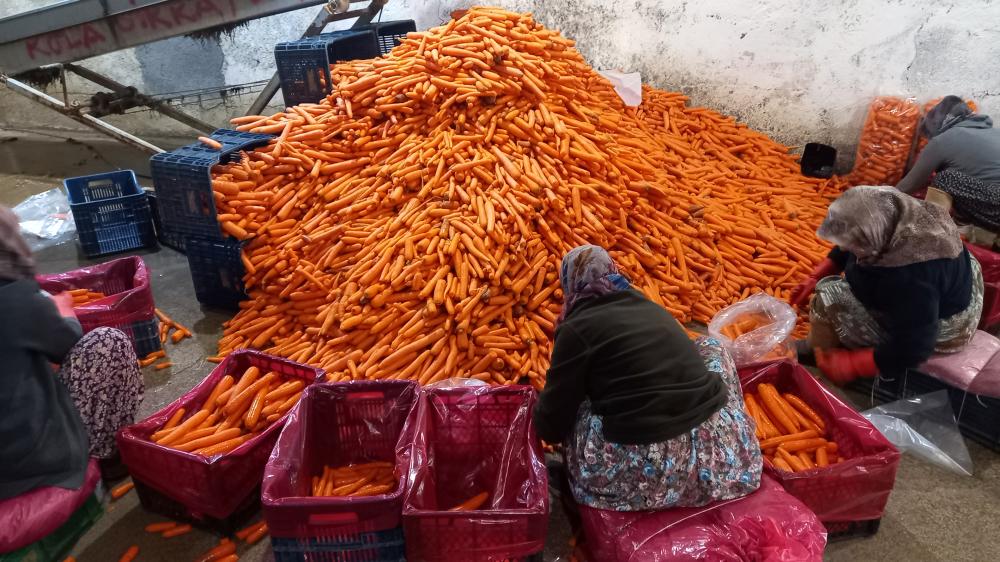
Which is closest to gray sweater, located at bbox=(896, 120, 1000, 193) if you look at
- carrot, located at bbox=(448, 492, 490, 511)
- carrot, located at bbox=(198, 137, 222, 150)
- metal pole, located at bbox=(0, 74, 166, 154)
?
carrot, located at bbox=(448, 492, 490, 511)

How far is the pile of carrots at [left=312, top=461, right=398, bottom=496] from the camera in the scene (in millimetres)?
2520

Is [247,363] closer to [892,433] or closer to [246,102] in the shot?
[892,433]

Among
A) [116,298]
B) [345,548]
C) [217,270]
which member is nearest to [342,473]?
[345,548]

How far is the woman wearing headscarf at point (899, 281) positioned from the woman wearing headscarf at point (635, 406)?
1163 millimetres

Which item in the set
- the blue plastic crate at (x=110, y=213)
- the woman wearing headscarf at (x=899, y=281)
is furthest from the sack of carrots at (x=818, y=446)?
the blue plastic crate at (x=110, y=213)

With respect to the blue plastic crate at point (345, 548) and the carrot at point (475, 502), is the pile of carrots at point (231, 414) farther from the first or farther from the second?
the carrot at point (475, 502)

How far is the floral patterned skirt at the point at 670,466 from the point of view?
2.23m

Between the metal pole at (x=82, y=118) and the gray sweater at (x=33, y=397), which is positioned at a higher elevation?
the metal pole at (x=82, y=118)

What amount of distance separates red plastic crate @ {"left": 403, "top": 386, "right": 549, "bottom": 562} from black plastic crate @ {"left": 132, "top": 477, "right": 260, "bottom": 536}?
Result: 833 millimetres

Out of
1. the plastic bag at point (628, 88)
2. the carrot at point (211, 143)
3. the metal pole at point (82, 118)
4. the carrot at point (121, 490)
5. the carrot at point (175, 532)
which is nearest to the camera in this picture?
the carrot at point (175, 532)

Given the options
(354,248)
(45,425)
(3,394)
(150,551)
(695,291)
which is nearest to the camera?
(3,394)

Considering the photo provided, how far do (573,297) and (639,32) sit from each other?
17.8ft

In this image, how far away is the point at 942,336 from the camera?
3.15m

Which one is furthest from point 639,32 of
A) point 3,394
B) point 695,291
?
point 3,394
